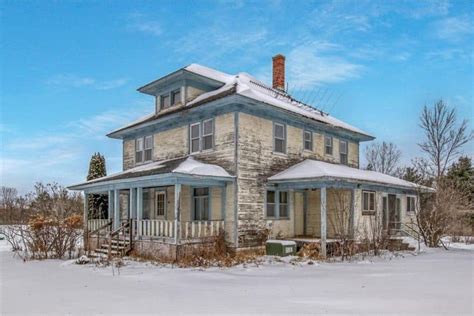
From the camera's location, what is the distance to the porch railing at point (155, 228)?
51.4ft

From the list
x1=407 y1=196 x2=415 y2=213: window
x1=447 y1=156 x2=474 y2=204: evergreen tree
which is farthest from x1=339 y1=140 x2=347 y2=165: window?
x1=447 y1=156 x2=474 y2=204: evergreen tree

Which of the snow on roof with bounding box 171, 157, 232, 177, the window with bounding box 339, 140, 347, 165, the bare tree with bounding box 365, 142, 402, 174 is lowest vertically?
the snow on roof with bounding box 171, 157, 232, 177

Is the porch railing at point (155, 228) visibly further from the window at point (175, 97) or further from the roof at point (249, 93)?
the window at point (175, 97)

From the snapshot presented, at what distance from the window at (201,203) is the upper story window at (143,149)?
13.4ft

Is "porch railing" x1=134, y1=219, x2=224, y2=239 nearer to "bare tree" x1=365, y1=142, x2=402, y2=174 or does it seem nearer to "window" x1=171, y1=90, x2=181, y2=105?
"window" x1=171, y1=90, x2=181, y2=105

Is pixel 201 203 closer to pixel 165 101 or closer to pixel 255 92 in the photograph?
pixel 255 92

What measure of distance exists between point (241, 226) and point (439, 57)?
1024 centimetres

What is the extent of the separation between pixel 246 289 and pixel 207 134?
944cm

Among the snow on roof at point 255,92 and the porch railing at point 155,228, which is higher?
the snow on roof at point 255,92

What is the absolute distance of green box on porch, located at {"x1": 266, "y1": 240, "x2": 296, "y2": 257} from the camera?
52.6ft

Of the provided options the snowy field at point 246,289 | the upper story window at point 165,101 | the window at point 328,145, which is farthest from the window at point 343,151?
the upper story window at point 165,101

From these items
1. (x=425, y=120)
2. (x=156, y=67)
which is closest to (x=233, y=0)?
(x=156, y=67)

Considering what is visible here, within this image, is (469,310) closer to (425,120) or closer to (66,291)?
(66,291)

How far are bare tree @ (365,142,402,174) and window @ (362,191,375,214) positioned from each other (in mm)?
29296
